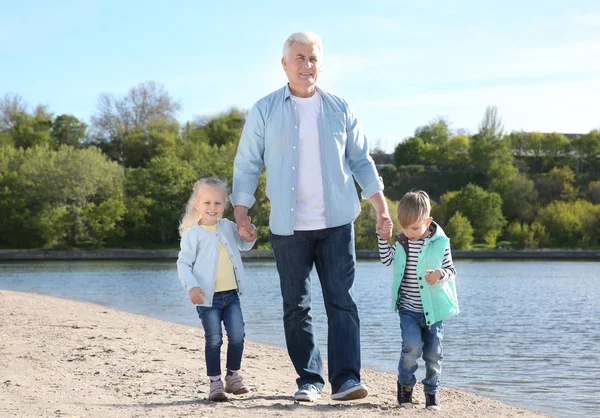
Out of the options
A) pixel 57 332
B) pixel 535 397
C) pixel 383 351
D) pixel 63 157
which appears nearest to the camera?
pixel 535 397

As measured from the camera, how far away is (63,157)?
5338cm

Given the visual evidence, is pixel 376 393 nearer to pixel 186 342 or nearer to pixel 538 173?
pixel 186 342

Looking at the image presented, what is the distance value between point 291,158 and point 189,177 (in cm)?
5546

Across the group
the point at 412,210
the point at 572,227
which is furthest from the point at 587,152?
the point at 412,210

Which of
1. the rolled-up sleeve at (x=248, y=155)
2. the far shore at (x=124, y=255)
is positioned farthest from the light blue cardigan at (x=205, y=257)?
the far shore at (x=124, y=255)

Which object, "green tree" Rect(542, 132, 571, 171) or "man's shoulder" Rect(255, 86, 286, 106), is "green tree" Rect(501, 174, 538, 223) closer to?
"green tree" Rect(542, 132, 571, 171)

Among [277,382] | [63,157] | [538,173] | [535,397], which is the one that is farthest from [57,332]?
[538,173]

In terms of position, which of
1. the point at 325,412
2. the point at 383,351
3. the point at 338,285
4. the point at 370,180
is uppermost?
the point at 370,180

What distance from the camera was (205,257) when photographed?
482cm

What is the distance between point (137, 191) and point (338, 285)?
54.4 meters

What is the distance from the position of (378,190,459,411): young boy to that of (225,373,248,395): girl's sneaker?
902 mm

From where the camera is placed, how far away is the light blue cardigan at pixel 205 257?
479cm

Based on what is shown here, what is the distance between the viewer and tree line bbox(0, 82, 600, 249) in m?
53.8

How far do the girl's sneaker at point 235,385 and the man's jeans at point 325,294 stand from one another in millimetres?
361
